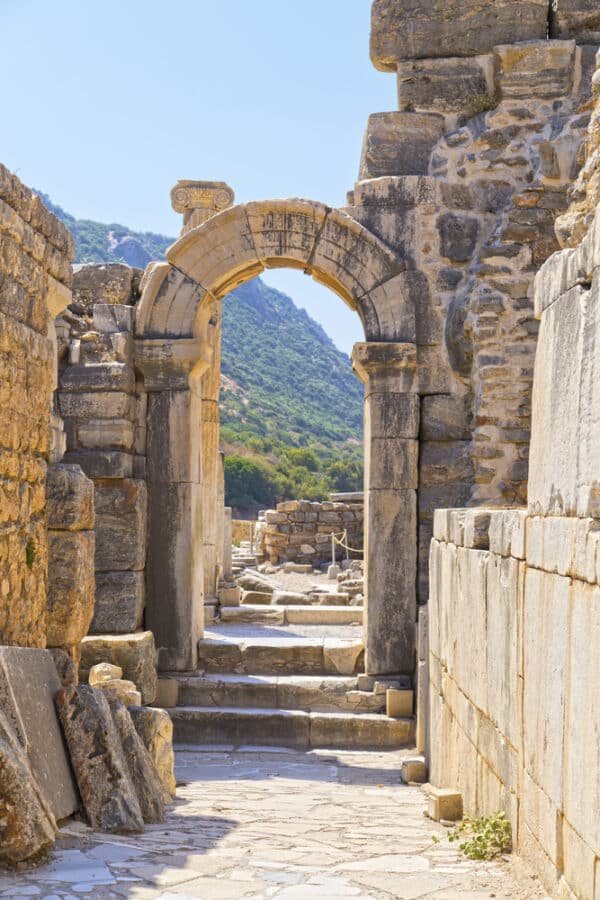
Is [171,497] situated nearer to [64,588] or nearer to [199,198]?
[64,588]

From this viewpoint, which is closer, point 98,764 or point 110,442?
point 98,764

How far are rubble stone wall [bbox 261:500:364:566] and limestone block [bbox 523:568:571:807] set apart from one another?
49.0ft

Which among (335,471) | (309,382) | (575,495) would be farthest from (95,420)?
(309,382)

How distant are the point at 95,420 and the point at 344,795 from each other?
398 cm

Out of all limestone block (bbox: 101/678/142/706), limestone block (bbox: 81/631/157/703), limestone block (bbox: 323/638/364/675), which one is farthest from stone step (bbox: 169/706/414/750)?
limestone block (bbox: 101/678/142/706)

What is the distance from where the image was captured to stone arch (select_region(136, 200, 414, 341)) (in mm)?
9461

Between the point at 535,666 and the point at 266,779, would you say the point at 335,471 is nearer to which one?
the point at 266,779

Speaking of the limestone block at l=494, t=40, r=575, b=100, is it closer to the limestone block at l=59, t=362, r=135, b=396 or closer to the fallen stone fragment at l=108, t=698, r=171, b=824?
the limestone block at l=59, t=362, r=135, b=396

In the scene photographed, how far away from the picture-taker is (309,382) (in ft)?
227

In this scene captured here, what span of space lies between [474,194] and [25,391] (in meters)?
5.29

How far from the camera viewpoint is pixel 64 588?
234 inches

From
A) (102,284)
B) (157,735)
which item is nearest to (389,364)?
(102,284)

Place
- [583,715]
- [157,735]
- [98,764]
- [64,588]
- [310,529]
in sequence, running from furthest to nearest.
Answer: [310,529] → [157,735] → [64,588] → [98,764] → [583,715]

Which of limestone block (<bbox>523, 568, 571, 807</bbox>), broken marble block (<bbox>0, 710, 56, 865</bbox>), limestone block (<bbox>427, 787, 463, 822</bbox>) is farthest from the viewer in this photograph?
limestone block (<bbox>427, 787, 463, 822</bbox>)
